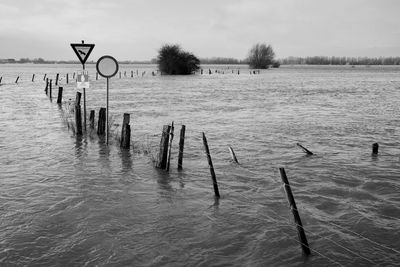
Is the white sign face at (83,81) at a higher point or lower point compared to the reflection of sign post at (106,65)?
lower

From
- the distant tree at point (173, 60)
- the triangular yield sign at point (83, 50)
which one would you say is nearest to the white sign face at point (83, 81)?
the triangular yield sign at point (83, 50)

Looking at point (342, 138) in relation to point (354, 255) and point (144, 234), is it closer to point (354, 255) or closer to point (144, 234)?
point (354, 255)

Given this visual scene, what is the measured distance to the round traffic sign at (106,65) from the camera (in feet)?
40.6

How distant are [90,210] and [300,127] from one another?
12.6m

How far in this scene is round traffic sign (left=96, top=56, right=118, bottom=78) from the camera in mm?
12375

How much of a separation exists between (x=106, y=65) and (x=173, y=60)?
220 feet

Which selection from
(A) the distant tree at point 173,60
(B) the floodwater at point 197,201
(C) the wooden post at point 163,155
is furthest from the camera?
(A) the distant tree at point 173,60

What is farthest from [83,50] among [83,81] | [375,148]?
[375,148]

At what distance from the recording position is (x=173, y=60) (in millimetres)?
78312

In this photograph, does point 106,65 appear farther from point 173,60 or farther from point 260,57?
point 260,57

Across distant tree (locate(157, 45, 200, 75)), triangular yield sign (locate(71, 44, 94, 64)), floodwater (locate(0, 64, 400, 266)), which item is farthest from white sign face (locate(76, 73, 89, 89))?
distant tree (locate(157, 45, 200, 75))

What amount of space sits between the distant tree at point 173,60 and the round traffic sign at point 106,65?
67.0 m

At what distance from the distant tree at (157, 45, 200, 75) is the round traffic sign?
67023 millimetres

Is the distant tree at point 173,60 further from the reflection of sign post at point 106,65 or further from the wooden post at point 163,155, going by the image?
the wooden post at point 163,155
